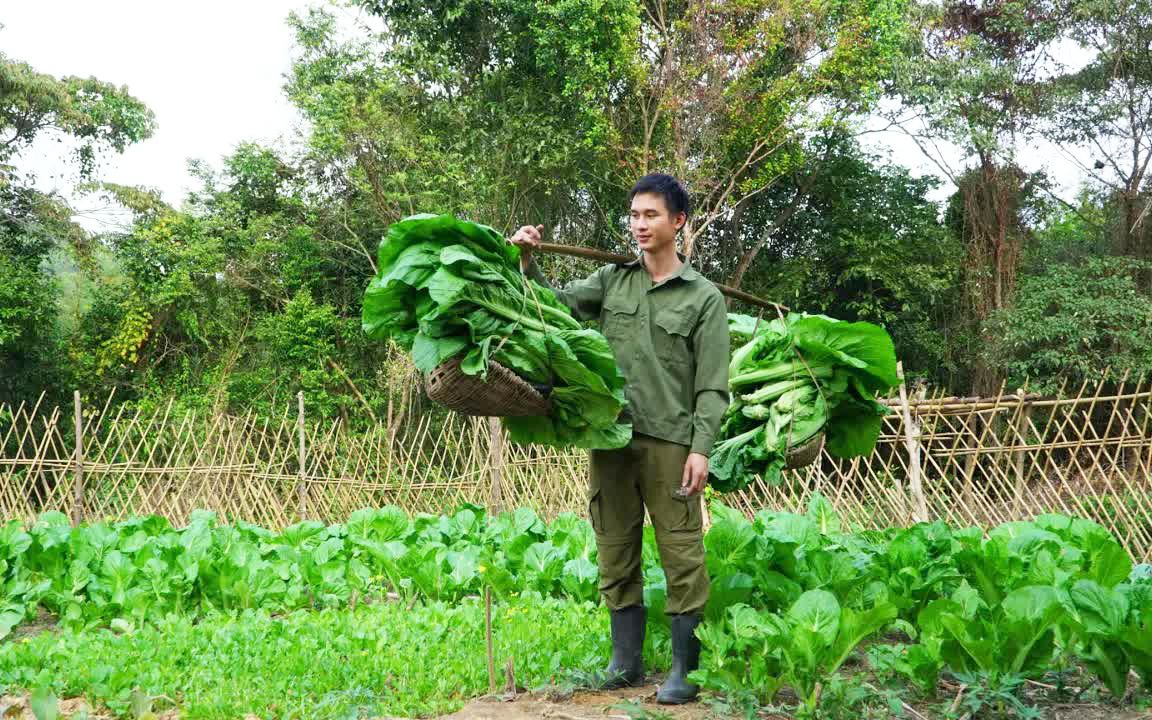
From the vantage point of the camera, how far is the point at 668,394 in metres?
3.25

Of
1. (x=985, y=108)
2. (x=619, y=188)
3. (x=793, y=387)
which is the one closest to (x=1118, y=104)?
(x=985, y=108)

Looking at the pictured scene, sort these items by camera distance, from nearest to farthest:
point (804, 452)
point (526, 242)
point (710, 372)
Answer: point (526, 242), point (710, 372), point (804, 452)

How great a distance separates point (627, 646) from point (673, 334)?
1052 millimetres

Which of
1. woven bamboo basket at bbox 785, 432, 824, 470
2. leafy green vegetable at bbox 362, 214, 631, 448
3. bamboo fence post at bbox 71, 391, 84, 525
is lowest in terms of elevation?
bamboo fence post at bbox 71, 391, 84, 525

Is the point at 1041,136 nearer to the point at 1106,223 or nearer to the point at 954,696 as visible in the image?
the point at 1106,223

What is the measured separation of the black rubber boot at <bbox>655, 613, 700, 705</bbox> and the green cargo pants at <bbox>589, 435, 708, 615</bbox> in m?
0.04

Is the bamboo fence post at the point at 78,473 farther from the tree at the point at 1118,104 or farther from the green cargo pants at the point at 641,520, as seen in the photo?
the tree at the point at 1118,104

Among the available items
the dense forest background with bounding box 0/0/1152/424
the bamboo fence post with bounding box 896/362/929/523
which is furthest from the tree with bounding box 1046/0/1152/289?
the bamboo fence post with bounding box 896/362/929/523

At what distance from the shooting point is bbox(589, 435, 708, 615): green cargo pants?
3264 millimetres

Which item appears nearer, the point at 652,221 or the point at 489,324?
the point at 489,324

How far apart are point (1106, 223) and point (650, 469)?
12.3m

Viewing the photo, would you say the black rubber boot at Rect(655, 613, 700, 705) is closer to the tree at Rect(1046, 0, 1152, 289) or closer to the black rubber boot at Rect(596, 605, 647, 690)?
the black rubber boot at Rect(596, 605, 647, 690)

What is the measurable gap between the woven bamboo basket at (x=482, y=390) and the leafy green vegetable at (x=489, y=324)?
0.10 ft

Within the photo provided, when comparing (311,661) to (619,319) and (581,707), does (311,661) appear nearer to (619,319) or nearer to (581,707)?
(581,707)
